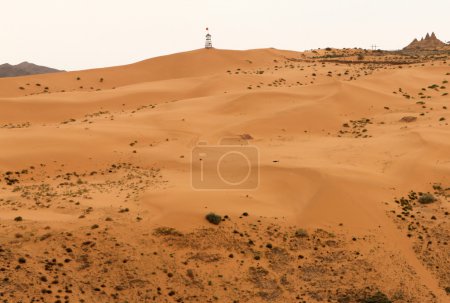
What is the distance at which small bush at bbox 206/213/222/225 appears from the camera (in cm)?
1884

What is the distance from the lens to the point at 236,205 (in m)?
20.6

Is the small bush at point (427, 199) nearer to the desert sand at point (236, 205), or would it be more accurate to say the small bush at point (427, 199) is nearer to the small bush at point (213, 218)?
the desert sand at point (236, 205)

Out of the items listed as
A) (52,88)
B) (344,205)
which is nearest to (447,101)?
(344,205)

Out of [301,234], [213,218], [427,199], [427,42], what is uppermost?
[427,42]

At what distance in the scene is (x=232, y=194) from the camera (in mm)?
21719

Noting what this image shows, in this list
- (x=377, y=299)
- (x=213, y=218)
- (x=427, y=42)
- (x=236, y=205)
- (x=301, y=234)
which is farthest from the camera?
(x=427, y=42)

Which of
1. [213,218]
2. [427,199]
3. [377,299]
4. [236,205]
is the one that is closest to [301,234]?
[236,205]

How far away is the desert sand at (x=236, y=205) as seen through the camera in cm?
1600

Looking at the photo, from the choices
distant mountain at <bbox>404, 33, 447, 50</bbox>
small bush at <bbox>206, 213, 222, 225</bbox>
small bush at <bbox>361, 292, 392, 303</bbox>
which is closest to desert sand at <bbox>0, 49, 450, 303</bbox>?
small bush at <bbox>361, 292, 392, 303</bbox>

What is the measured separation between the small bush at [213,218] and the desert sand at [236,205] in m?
0.20

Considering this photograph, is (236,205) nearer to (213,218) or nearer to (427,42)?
(213,218)

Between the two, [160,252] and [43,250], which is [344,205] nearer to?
[160,252]

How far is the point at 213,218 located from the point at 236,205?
193cm

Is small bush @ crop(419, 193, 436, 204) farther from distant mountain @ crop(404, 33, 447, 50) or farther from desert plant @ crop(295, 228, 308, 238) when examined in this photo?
distant mountain @ crop(404, 33, 447, 50)
